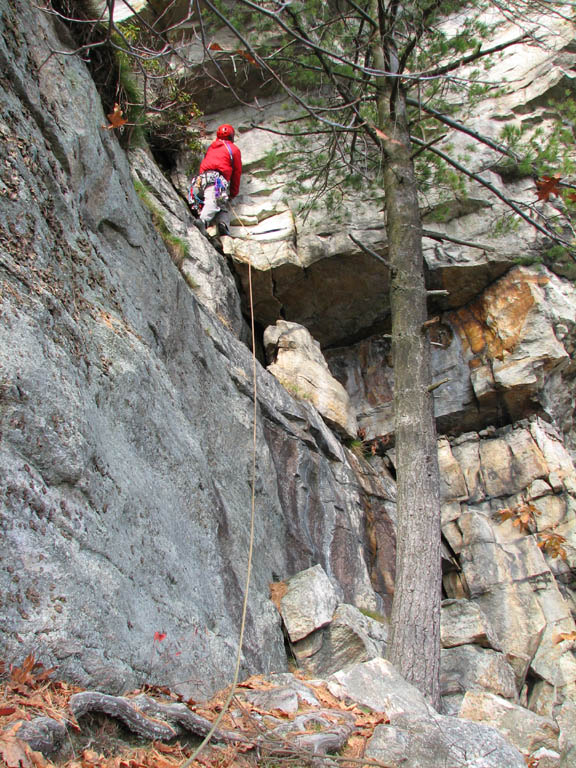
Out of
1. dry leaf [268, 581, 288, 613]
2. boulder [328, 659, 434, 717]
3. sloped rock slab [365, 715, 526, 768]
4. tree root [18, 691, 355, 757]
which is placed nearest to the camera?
tree root [18, 691, 355, 757]

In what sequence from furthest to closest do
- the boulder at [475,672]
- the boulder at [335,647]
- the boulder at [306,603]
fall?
1. the boulder at [475,672]
2. the boulder at [306,603]
3. the boulder at [335,647]

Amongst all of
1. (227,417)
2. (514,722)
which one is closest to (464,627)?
(514,722)

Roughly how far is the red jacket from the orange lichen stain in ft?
16.0

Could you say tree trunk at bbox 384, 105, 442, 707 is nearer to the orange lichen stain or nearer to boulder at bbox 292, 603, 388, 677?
boulder at bbox 292, 603, 388, 677

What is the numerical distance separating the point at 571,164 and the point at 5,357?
8159 mm

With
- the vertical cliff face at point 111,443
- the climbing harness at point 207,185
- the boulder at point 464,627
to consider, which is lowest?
the boulder at point 464,627

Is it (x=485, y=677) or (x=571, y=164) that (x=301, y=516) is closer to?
(x=485, y=677)

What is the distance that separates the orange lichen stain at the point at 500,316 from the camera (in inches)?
418

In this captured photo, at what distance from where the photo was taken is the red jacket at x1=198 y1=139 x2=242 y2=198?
10664mm

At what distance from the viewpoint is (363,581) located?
730cm

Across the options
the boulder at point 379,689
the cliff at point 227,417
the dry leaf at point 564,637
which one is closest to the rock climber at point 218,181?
the cliff at point 227,417

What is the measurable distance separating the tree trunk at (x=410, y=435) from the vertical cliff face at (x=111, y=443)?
1.12 meters

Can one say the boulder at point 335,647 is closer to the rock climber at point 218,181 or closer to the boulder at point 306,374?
the boulder at point 306,374

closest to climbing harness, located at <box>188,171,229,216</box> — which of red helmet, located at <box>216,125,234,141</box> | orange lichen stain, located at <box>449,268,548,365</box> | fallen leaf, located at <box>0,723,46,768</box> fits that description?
red helmet, located at <box>216,125,234,141</box>
